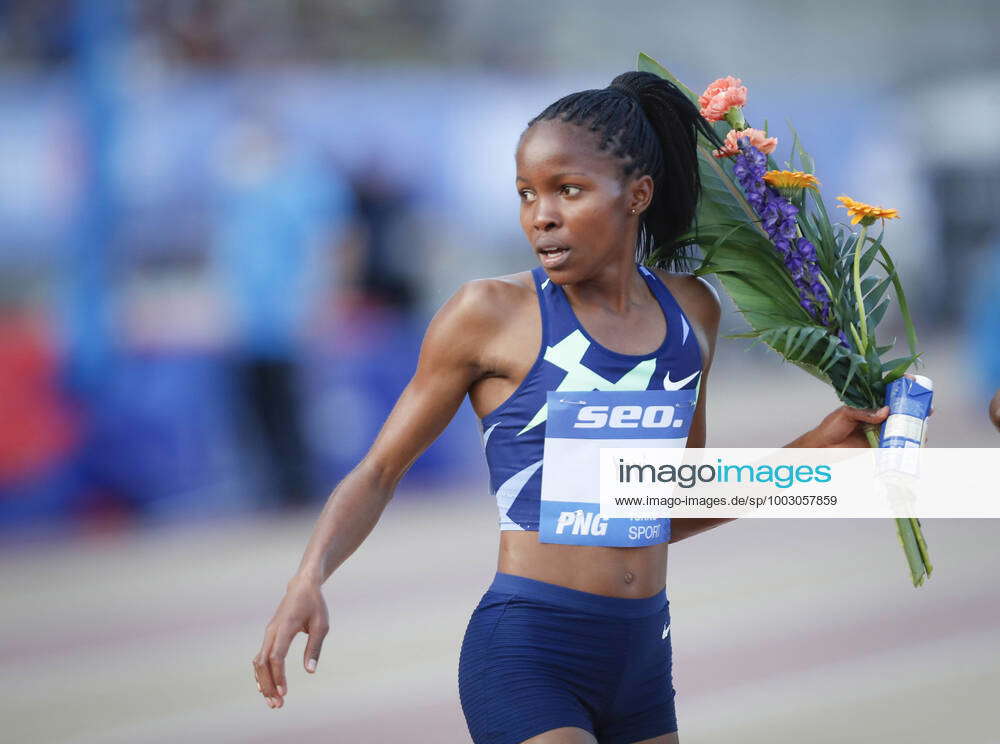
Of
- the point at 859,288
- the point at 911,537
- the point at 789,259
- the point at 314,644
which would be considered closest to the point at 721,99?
the point at 789,259

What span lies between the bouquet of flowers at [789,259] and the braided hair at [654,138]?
0.06 m

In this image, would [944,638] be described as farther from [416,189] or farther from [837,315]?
[416,189]

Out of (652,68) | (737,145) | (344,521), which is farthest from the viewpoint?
(652,68)

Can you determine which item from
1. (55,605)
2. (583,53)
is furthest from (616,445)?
(583,53)

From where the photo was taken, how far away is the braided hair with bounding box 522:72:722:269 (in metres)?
2.98

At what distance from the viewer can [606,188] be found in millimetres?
2918

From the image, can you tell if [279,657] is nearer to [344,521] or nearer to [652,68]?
[344,521]

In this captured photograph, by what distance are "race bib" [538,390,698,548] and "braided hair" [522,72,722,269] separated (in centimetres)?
49

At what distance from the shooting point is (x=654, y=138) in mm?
3121

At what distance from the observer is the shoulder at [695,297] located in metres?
3.17

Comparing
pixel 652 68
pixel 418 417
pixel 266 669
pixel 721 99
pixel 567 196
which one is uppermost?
pixel 652 68

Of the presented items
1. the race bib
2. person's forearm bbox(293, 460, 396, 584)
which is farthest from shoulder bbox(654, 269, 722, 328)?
person's forearm bbox(293, 460, 396, 584)

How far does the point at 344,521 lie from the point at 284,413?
735 cm

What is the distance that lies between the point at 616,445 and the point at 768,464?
56cm
